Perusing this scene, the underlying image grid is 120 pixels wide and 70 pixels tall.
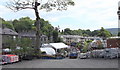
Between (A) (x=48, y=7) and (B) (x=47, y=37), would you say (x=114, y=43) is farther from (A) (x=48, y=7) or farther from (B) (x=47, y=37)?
(B) (x=47, y=37)

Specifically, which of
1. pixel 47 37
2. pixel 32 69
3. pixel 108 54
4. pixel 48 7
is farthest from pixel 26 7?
→ pixel 47 37

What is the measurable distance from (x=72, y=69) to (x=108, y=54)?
389 inches

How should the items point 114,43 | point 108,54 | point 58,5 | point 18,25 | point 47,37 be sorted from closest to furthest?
point 108,54 < point 58,5 < point 114,43 < point 47,37 < point 18,25

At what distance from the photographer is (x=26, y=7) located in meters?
20.1

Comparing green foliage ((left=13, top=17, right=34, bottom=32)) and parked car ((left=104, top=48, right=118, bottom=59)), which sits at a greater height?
green foliage ((left=13, top=17, right=34, bottom=32))

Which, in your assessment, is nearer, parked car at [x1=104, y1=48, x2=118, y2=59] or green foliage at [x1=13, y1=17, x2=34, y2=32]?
parked car at [x1=104, y1=48, x2=118, y2=59]

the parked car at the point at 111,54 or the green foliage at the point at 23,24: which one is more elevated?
the green foliage at the point at 23,24

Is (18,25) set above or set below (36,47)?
above

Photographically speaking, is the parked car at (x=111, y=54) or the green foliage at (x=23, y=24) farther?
the green foliage at (x=23, y=24)

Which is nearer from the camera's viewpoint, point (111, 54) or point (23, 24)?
point (111, 54)

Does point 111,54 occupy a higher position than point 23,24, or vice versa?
point 23,24

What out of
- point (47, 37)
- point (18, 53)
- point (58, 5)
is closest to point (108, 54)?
point (58, 5)

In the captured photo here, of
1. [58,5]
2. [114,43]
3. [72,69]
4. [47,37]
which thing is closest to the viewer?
[72,69]

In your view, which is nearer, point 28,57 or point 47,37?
point 28,57
